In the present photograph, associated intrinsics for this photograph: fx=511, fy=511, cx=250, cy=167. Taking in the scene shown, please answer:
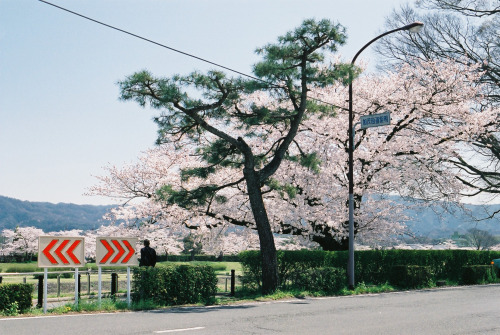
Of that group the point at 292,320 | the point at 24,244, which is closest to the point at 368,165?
the point at 292,320

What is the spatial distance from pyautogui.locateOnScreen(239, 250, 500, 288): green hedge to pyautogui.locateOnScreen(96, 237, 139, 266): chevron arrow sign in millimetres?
6850

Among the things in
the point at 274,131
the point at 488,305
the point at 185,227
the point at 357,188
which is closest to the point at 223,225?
the point at 185,227

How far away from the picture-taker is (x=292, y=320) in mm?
11164

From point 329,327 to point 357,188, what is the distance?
13854 mm

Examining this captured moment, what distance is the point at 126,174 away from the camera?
28500 millimetres

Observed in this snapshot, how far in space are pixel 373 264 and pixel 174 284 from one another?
411 inches

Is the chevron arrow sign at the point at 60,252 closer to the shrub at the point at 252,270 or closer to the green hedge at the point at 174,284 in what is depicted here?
the green hedge at the point at 174,284

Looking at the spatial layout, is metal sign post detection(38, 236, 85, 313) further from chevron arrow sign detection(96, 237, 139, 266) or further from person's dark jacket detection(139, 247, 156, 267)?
person's dark jacket detection(139, 247, 156, 267)

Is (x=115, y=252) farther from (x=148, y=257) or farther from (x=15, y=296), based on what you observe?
(x=148, y=257)

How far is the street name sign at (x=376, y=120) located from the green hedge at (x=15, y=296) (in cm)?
1285

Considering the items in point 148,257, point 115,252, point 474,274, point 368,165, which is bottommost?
point 474,274

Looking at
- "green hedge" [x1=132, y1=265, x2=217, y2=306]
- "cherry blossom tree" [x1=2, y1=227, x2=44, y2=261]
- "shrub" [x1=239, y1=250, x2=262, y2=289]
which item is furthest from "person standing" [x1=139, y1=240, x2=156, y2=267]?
"cherry blossom tree" [x1=2, y1=227, x2=44, y2=261]

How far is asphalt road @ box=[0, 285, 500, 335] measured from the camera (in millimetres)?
9625

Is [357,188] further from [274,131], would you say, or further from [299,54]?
[299,54]
